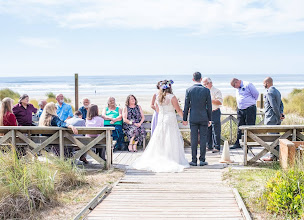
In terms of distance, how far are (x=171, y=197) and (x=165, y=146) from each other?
2.42 meters

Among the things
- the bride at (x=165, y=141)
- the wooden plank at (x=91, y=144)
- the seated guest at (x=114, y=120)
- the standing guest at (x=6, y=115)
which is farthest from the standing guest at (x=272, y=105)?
the standing guest at (x=6, y=115)

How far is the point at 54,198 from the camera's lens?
17.2ft

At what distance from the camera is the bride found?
25.2ft

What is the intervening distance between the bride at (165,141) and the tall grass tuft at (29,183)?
1.91 m

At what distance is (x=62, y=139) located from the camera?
24.2ft

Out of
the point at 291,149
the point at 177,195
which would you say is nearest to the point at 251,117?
the point at 291,149

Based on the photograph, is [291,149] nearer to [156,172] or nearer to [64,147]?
[156,172]

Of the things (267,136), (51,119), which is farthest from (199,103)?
(51,119)

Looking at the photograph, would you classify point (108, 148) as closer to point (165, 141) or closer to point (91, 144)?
point (91, 144)

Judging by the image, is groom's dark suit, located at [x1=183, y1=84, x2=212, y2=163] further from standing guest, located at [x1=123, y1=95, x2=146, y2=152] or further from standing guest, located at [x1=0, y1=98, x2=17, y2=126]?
standing guest, located at [x1=0, y1=98, x2=17, y2=126]

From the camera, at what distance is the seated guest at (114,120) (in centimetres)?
959

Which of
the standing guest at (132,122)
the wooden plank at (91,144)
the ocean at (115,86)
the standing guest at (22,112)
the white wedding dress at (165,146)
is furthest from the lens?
the ocean at (115,86)

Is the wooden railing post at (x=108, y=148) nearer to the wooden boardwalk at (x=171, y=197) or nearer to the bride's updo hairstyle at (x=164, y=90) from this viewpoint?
the wooden boardwalk at (x=171, y=197)

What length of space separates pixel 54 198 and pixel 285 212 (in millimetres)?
3088
